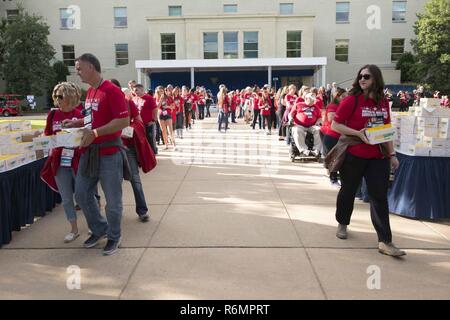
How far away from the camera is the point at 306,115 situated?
10.5 meters

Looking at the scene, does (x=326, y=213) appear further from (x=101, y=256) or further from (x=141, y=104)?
(x=141, y=104)

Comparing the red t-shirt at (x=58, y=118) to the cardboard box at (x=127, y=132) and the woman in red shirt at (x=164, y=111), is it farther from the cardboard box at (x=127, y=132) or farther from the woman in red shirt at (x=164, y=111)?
the woman in red shirt at (x=164, y=111)

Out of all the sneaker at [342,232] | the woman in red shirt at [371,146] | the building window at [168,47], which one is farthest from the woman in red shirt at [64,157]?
the building window at [168,47]

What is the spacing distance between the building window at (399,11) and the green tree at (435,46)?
21.1 feet

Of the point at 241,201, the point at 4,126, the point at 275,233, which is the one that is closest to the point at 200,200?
the point at 241,201

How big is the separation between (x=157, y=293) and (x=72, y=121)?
226 cm

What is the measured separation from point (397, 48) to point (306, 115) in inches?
1593

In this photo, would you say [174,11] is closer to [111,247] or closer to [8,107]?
[8,107]

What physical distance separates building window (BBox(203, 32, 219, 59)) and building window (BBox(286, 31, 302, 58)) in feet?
22.9

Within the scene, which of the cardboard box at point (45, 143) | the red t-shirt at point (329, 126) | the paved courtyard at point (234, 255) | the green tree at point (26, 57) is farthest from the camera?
the green tree at point (26, 57)

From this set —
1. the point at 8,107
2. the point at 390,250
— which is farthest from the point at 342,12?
the point at 390,250

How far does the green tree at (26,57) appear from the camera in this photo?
41656mm

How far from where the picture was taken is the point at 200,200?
274 inches

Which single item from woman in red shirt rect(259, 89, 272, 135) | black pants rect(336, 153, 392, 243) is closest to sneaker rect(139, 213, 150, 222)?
black pants rect(336, 153, 392, 243)
